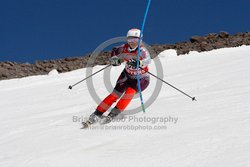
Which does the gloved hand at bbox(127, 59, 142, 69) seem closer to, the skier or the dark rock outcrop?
the skier

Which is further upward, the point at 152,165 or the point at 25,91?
the point at 25,91

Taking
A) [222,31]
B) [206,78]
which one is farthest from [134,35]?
[222,31]

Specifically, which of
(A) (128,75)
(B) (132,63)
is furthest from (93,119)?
(B) (132,63)

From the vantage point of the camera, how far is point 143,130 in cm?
640

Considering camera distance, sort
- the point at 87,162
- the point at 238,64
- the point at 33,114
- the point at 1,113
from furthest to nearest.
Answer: the point at 238,64 < the point at 1,113 < the point at 33,114 < the point at 87,162

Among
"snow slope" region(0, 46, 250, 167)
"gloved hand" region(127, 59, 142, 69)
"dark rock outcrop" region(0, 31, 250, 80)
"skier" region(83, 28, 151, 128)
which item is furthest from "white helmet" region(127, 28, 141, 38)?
"dark rock outcrop" region(0, 31, 250, 80)

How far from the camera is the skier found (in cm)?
768

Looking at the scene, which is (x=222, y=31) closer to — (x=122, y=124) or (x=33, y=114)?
(x=33, y=114)

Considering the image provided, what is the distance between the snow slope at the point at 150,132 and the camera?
4801mm

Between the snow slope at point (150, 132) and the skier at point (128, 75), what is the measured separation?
40 centimetres

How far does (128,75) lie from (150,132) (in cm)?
196

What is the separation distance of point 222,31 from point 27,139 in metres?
29.1

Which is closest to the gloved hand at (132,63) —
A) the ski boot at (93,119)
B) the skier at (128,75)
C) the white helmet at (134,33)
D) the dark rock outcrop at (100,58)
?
the skier at (128,75)

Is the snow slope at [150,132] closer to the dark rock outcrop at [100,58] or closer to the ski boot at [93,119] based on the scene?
the ski boot at [93,119]
